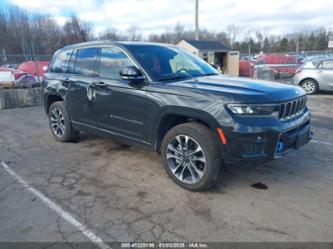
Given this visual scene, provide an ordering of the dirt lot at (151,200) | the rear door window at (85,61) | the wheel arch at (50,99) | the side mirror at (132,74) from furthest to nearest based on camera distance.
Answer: the wheel arch at (50,99) < the rear door window at (85,61) < the side mirror at (132,74) < the dirt lot at (151,200)

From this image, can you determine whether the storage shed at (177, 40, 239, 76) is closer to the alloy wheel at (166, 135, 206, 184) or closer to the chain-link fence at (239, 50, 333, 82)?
the chain-link fence at (239, 50, 333, 82)

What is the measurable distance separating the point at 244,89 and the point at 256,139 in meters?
0.61

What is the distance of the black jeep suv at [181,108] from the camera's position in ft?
9.84

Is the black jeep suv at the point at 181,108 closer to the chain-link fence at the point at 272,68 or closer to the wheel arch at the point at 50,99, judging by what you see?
the wheel arch at the point at 50,99

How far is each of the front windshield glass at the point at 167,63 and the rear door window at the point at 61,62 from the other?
174 cm

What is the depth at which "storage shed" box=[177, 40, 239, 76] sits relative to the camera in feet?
63.0

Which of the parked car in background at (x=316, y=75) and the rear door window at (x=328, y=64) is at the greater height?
the rear door window at (x=328, y=64)

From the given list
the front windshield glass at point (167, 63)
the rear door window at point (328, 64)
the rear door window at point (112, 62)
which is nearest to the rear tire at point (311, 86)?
the rear door window at point (328, 64)

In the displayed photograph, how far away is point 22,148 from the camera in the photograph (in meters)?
5.32

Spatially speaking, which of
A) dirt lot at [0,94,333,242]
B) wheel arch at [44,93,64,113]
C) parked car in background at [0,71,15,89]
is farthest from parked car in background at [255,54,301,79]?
wheel arch at [44,93,64,113]

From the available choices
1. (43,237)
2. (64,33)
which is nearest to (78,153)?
(43,237)

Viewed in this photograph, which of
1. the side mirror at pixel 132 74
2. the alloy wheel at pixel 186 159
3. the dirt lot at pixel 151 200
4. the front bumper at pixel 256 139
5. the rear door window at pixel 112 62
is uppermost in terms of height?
the rear door window at pixel 112 62

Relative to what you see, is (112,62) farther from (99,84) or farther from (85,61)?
(85,61)

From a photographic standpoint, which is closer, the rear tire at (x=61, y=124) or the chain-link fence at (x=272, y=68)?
the rear tire at (x=61, y=124)
